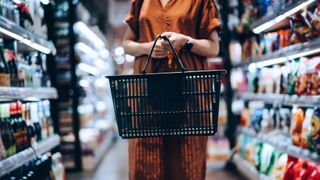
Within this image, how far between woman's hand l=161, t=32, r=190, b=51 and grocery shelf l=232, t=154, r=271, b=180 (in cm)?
217

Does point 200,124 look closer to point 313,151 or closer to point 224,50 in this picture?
point 313,151

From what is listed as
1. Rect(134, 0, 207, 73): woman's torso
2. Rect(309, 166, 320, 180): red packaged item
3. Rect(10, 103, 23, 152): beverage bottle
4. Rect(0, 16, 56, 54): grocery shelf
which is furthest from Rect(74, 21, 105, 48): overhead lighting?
Rect(134, 0, 207, 73): woman's torso

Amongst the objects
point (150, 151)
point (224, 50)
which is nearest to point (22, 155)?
point (150, 151)

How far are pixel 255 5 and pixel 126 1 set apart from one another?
603 centimetres

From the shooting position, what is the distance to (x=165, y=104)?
1.70m

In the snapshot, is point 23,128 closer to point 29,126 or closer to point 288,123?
point 29,126

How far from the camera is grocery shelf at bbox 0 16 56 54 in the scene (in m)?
2.52

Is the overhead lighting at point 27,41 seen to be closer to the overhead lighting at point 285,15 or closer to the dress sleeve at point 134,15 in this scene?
the dress sleeve at point 134,15

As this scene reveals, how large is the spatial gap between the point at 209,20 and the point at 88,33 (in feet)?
19.4

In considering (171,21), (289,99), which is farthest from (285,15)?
(171,21)

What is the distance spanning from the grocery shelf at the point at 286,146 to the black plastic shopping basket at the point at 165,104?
123cm

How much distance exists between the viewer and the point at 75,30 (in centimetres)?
606

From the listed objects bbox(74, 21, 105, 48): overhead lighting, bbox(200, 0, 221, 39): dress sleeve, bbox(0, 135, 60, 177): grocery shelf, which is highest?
bbox(74, 21, 105, 48): overhead lighting

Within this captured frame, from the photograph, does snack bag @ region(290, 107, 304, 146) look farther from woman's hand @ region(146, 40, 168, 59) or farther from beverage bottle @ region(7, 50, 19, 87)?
beverage bottle @ region(7, 50, 19, 87)
